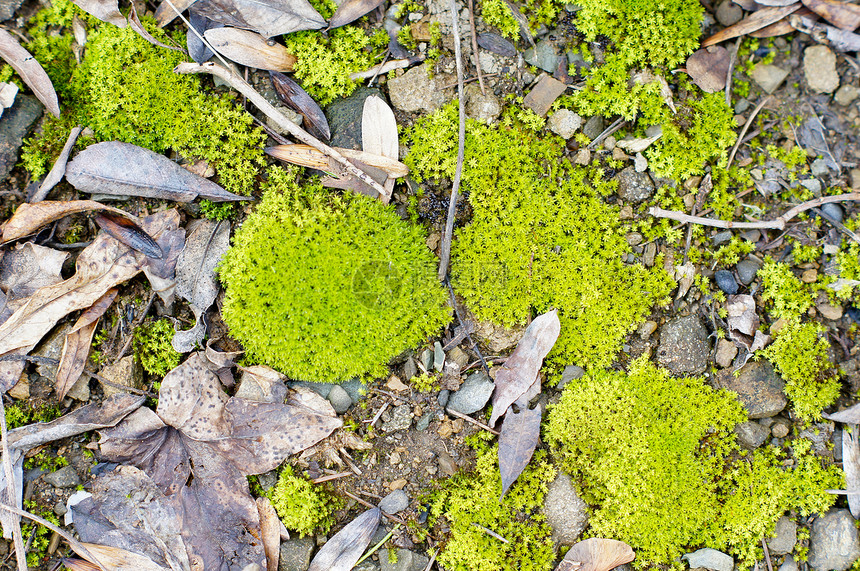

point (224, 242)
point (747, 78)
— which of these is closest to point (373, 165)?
point (224, 242)

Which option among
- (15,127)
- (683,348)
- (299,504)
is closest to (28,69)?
(15,127)

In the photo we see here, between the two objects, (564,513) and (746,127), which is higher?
(746,127)

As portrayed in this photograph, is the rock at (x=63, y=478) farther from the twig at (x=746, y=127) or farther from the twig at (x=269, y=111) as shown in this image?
the twig at (x=746, y=127)

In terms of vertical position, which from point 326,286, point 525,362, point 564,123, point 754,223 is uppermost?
point 564,123

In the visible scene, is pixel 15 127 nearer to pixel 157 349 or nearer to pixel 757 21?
pixel 157 349

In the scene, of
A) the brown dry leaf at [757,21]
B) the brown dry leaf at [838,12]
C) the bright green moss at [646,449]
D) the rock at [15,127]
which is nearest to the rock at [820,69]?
the brown dry leaf at [838,12]

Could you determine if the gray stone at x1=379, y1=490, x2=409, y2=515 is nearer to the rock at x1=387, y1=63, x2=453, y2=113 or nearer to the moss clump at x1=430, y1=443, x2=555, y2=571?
the moss clump at x1=430, y1=443, x2=555, y2=571

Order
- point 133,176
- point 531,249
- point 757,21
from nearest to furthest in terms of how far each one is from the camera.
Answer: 1. point 133,176
2. point 531,249
3. point 757,21

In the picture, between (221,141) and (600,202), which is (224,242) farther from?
(600,202)

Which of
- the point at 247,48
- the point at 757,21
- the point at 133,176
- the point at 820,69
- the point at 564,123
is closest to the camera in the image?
the point at 133,176

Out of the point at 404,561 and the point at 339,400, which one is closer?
the point at 404,561
